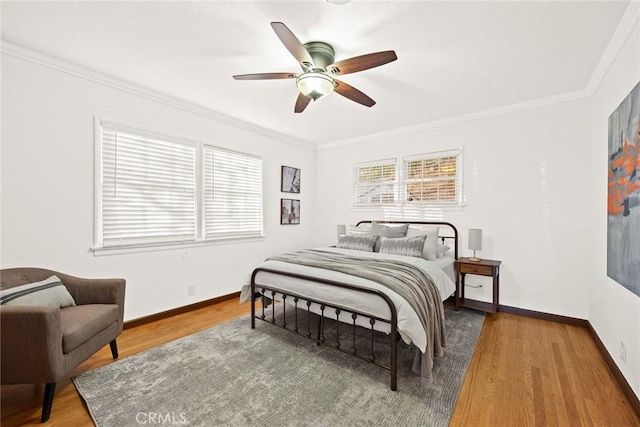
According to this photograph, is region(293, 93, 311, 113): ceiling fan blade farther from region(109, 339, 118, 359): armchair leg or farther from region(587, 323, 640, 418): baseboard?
region(587, 323, 640, 418): baseboard

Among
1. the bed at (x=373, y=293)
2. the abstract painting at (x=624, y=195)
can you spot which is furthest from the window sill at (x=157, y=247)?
the abstract painting at (x=624, y=195)

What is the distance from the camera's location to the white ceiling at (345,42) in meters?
1.96

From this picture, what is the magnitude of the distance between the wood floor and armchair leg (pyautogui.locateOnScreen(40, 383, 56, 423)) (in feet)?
0.14

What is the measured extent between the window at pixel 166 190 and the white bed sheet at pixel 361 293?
128cm

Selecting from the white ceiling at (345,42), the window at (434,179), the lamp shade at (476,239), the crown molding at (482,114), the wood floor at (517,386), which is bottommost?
the wood floor at (517,386)

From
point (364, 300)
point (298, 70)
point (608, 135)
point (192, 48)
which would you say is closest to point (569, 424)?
point (364, 300)

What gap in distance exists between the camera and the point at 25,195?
8.29ft

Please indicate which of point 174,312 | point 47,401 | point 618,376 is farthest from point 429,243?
point 47,401

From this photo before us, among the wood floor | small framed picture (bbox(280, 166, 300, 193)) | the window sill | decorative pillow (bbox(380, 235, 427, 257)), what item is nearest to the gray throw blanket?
the wood floor

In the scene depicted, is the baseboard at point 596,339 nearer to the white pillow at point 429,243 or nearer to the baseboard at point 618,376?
the baseboard at point 618,376

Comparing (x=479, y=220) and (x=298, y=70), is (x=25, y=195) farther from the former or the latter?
(x=479, y=220)

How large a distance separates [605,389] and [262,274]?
3.06m

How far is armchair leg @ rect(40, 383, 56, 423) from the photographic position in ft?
5.89

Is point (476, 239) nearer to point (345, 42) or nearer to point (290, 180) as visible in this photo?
point (345, 42)
